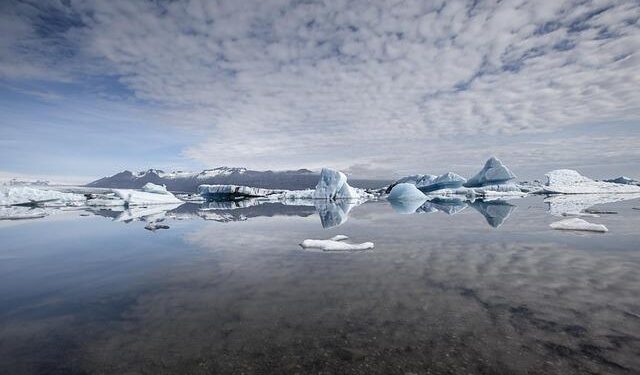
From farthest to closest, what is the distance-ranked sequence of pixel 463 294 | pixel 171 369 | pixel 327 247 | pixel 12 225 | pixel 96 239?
1. pixel 12 225
2. pixel 96 239
3. pixel 327 247
4. pixel 463 294
5. pixel 171 369

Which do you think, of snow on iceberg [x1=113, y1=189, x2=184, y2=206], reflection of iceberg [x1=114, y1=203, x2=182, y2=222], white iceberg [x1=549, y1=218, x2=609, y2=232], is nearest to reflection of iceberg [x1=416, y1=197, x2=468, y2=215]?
white iceberg [x1=549, y1=218, x2=609, y2=232]

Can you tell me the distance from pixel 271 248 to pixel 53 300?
4.19 m

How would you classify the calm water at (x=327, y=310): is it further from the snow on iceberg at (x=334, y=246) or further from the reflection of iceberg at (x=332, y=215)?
the reflection of iceberg at (x=332, y=215)

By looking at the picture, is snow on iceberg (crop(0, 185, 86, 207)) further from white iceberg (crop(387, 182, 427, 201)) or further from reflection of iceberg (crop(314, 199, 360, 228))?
white iceberg (crop(387, 182, 427, 201))

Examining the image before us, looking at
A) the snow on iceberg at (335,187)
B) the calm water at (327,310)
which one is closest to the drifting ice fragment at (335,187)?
the snow on iceberg at (335,187)

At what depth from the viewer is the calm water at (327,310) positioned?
2791mm

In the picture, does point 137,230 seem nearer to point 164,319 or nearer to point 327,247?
point 327,247

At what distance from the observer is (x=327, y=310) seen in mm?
3898

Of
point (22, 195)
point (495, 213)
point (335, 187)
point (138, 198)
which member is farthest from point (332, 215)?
point (22, 195)

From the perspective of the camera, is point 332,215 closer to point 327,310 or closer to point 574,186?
point 327,310

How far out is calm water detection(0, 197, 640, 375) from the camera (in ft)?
9.16

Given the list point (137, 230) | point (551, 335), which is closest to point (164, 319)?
point (551, 335)

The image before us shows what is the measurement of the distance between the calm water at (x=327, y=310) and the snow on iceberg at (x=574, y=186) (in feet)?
117

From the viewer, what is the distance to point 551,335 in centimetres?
316
